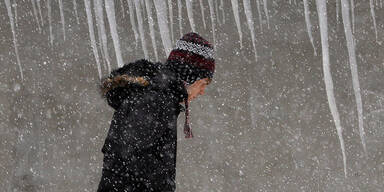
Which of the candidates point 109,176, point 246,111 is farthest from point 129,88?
point 246,111

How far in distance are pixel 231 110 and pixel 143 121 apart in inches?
98.6

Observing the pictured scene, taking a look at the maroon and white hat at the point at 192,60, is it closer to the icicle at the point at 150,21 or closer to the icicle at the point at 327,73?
the icicle at the point at 327,73

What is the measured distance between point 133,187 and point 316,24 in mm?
2715

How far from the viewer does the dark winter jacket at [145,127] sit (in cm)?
157

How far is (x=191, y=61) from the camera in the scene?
188 centimetres

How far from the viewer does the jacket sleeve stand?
1587mm

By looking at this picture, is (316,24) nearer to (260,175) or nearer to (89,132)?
(260,175)

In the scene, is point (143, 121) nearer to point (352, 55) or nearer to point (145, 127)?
point (145, 127)

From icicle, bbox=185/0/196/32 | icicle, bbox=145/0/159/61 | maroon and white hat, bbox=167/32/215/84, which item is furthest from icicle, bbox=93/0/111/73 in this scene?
maroon and white hat, bbox=167/32/215/84

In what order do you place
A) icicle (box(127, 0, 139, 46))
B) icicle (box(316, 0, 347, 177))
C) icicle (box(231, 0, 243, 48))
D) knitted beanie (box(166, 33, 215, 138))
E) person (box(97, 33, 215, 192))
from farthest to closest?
icicle (box(127, 0, 139, 46)) → icicle (box(231, 0, 243, 48)) → icicle (box(316, 0, 347, 177)) → knitted beanie (box(166, 33, 215, 138)) → person (box(97, 33, 215, 192))

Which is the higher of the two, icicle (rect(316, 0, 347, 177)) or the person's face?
the person's face

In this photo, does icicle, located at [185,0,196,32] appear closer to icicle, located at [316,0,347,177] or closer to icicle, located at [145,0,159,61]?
icicle, located at [145,0,159,61]

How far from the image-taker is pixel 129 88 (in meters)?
1.73

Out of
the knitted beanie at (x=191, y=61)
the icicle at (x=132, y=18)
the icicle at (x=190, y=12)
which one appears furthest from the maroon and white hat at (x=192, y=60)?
the icicle at (x=132, y=18)
